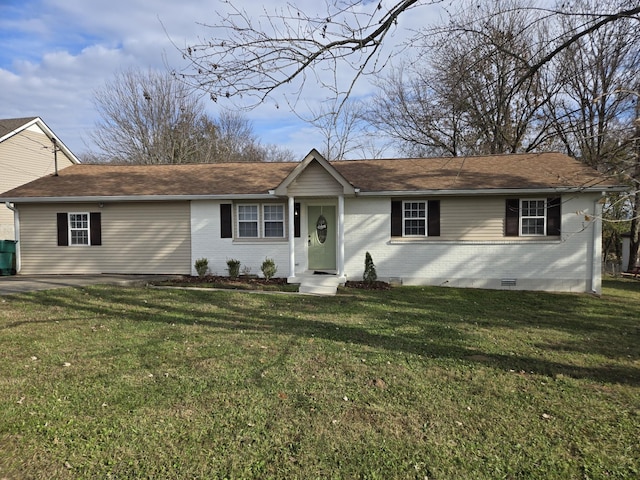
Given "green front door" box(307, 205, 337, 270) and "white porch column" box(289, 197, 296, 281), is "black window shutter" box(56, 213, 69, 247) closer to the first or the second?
"white porch column" box(289, 197, 296, 281)

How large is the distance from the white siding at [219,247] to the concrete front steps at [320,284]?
4.16 ft

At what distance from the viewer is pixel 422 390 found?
14.5 feet

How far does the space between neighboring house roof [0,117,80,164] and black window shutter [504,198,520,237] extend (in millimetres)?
20258

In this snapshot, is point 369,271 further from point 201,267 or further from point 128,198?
point 128,198

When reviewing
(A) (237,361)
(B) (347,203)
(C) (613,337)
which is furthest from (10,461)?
(B) (347,203)

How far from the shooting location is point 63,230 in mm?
13477

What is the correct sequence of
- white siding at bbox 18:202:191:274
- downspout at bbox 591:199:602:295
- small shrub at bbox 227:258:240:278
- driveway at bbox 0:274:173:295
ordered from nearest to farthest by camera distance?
driveway at bbox 0:274:173:295 → downspout at bbox 591:199:602:295 → small shrub at bbox 227:258:240:278 → white siding at bbox 18:202:191:274

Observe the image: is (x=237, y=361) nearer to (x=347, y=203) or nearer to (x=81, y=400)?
(x=81, y=400)

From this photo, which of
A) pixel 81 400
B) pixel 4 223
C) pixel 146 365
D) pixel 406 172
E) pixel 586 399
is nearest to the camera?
pixel 81 400

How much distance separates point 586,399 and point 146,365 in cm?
510

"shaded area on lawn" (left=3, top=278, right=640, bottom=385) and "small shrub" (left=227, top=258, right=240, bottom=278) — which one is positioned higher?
"small shrub" (left=227, top=258, right=240, bottom=278)

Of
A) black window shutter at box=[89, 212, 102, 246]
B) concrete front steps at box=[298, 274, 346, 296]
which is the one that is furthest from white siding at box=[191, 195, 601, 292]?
black window shutter at box=[89, 212, 102, 246]

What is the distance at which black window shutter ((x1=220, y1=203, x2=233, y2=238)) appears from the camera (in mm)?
13039

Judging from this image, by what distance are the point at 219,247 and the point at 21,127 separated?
1577 cm
